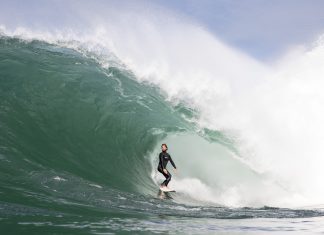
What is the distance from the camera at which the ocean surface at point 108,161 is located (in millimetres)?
7496

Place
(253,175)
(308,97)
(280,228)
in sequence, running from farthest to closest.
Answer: (308,97), (253,175), (280,228)

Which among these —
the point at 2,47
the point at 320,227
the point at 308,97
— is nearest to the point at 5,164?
the point at 320,227

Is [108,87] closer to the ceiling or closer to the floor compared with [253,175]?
closer to the ceiling

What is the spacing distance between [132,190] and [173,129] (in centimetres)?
651

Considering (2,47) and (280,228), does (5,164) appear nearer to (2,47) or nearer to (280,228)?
(280,228)

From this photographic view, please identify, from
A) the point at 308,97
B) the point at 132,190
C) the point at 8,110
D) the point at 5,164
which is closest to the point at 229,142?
the point at 308,97

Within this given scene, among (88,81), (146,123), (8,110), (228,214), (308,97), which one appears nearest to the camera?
(228,214)

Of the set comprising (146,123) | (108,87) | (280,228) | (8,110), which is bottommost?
(280,228)

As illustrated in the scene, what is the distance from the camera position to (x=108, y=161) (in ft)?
44.3

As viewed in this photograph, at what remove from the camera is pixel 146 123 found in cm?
1781

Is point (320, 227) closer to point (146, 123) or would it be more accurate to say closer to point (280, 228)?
point (280, 228)

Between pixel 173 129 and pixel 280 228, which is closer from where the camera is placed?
pixel 280 228

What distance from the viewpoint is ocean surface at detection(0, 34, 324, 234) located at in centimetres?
750

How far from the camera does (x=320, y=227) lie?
7777mm
